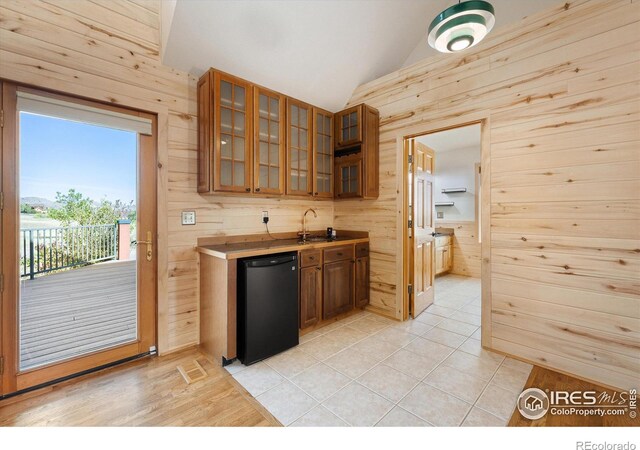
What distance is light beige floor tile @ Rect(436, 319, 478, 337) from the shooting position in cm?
285

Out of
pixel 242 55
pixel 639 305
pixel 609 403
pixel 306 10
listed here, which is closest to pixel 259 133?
pixel 242 55

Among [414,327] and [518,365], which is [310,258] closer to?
[414,327]

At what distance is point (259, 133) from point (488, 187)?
7.48 ft

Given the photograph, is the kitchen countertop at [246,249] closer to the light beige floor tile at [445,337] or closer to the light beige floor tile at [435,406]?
the light beige floor tile at [445,337]

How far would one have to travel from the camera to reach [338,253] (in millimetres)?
3076

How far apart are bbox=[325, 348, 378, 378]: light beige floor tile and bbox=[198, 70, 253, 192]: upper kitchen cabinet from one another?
1.78m

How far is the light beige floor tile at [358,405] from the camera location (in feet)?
5.41

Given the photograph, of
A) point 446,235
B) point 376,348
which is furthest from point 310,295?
point 446,235

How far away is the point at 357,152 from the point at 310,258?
1520mm

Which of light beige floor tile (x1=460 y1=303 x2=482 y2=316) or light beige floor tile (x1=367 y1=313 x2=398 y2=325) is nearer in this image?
light beige floor tile (x1=367 y1=313 x2=398 y2=325)

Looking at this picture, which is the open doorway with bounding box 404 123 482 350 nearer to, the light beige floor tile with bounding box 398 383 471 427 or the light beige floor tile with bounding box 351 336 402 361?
the light beige floor tile with bounding box 351 336 402 361

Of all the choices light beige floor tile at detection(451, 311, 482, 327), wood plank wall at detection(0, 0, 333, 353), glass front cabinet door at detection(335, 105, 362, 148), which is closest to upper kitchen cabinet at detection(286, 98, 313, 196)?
glass front cabinet door at detection(335, 105, 362, 148)
